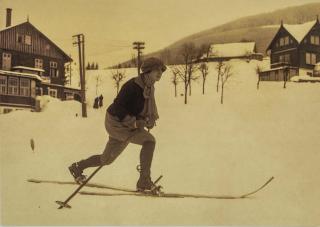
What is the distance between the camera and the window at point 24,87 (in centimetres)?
410

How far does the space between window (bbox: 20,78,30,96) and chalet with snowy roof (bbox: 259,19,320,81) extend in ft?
6.25

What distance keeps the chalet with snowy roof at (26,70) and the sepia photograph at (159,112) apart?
0.03 feet

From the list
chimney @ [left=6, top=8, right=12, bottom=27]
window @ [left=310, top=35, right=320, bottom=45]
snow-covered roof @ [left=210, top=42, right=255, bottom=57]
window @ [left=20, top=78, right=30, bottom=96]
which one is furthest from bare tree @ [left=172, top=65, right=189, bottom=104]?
chimney @ [left=6, top=8, right=12, bottom=27]

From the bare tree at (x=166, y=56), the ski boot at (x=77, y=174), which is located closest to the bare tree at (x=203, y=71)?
the bare tree at (x=166, y=56)

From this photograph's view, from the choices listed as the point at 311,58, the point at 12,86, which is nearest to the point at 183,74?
the point at 311,58

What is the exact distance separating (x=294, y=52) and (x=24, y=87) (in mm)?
2239

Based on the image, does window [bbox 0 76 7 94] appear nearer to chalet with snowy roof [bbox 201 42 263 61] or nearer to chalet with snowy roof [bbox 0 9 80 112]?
chalet with snowy roof [bbox 0 9 80 112]

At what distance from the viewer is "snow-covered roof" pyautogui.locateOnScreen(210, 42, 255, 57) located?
4.16 meters

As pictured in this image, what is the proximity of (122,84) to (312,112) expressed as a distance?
1.55 metres

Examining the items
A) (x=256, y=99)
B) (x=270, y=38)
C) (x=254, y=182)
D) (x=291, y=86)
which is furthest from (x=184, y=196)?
(x=270, y=38)

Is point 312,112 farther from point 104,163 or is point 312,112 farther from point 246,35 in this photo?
point 104,163

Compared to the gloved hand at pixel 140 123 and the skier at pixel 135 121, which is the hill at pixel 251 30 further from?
the gloved hand at pixel 140 123

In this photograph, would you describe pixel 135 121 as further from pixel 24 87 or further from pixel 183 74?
pixel 24 87

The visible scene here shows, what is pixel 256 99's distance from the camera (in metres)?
4.11
